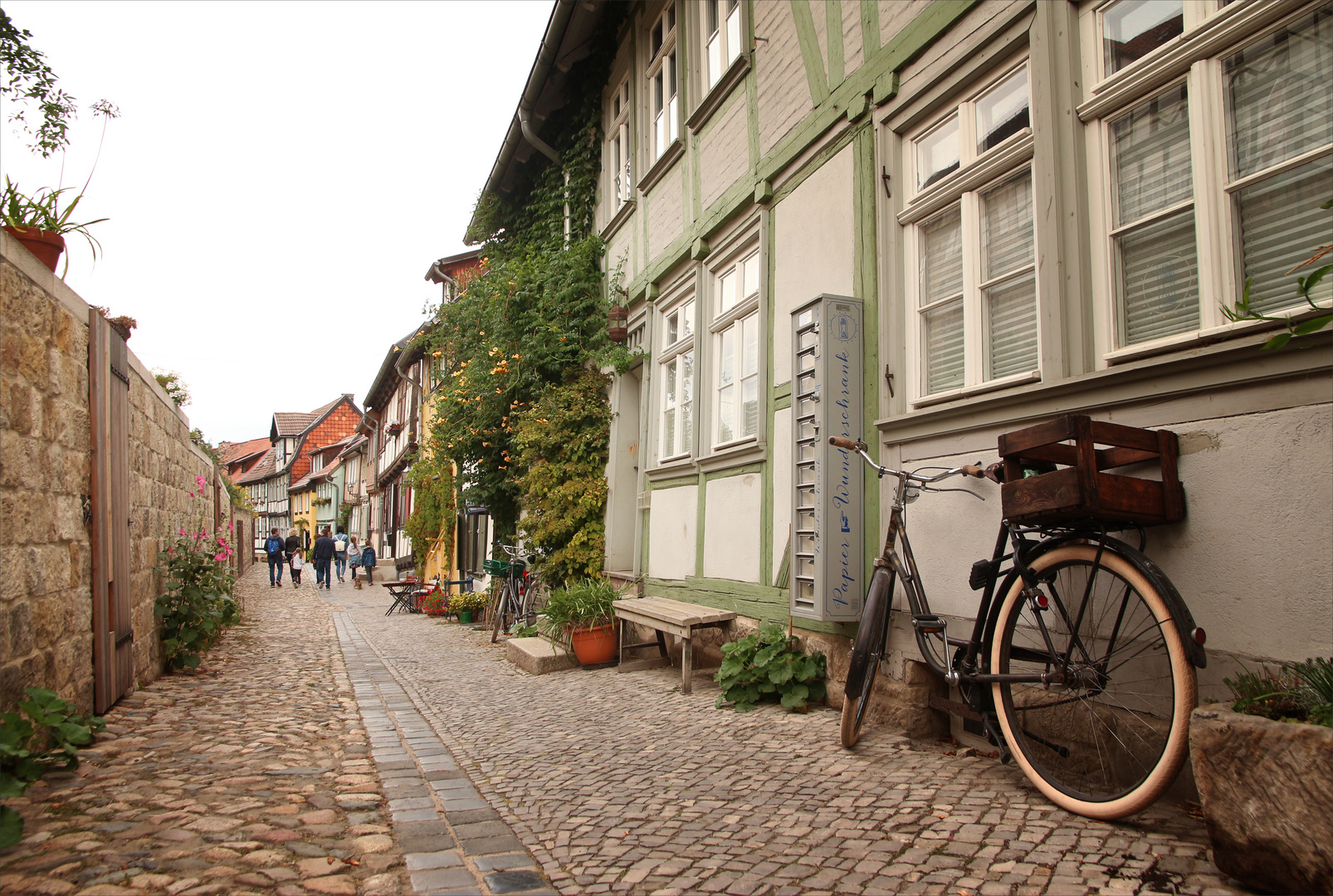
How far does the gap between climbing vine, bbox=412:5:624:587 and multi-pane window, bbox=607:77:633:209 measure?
364mm

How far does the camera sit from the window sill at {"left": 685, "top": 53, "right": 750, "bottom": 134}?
7066 millimetres

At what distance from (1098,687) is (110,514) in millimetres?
4977

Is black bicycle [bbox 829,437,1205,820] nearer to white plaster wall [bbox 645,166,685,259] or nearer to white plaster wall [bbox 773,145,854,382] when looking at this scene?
white plaster wall [bbox 773,145,854,382]

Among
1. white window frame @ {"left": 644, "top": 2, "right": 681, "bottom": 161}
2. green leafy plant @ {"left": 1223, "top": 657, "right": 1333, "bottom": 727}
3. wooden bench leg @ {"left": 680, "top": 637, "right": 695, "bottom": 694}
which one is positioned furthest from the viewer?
white window frame @ {"left": 644, "top": 2, "right": 681, "bottom": 161}

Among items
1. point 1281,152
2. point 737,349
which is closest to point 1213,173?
point 1281,152

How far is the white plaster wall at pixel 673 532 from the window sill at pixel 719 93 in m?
3.13

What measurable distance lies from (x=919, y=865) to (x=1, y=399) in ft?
12.4

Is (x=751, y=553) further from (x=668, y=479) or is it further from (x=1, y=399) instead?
(x=1, y=399)

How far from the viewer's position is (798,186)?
6207 millimetres

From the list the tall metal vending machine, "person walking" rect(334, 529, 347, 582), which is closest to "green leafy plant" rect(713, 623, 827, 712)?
the tall metal vending machine

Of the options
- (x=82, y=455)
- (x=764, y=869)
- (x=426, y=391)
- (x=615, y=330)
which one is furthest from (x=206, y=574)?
(x=426, y=391)

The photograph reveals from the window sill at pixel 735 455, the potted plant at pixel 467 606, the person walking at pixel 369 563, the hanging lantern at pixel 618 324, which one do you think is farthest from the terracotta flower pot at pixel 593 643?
the person walking at pixel 369 563

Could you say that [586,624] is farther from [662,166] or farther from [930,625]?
[662,166]

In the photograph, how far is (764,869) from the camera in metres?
2.86
